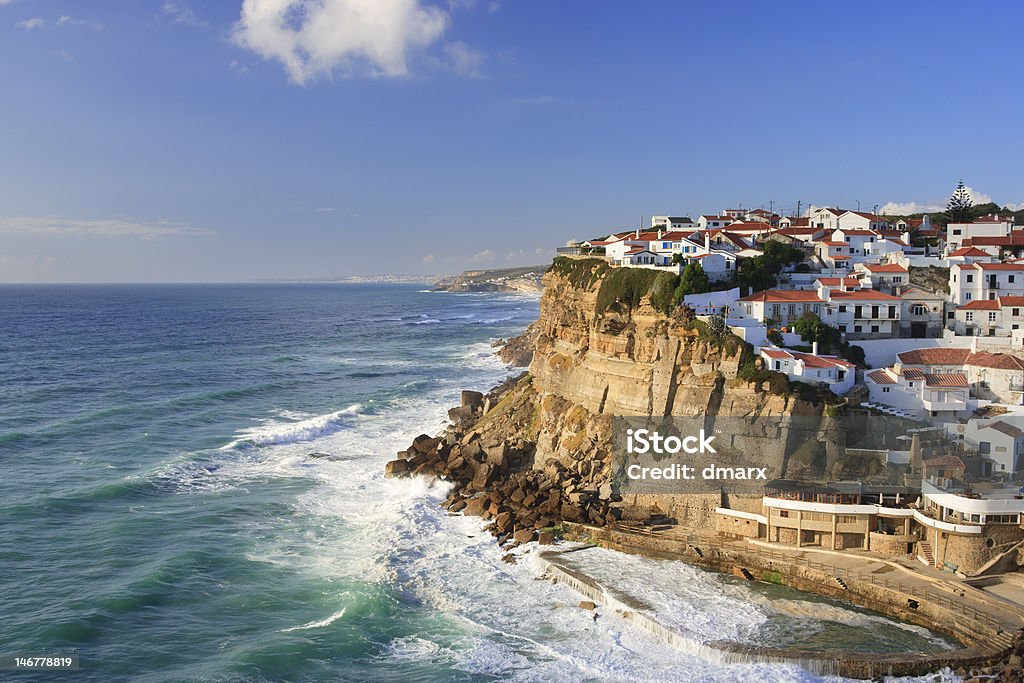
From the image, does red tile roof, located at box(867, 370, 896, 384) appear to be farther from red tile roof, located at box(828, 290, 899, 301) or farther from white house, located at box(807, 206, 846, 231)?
white house, located at box(807, 206, 846, 231)

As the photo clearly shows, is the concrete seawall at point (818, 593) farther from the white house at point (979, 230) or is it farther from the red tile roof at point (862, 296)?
the white house at point (979, 230)

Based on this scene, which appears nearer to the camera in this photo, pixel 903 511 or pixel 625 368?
pixel 903 511

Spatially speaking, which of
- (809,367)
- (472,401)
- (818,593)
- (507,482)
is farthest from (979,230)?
(507,482)

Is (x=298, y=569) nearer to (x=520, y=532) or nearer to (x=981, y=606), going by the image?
(x=520, y=532)

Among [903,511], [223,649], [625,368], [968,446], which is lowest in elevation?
[223,649]

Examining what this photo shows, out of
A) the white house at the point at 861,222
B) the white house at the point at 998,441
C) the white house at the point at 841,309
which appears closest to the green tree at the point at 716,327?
the white house at the point at 841,309

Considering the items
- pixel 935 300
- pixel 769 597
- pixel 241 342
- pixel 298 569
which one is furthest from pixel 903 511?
pixel 241 342

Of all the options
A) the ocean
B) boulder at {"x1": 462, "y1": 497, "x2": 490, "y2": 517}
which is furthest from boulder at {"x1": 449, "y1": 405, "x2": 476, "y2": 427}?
boulder at {"x1": 462, "y1": 497, "x2": 490, "y2": 517}
